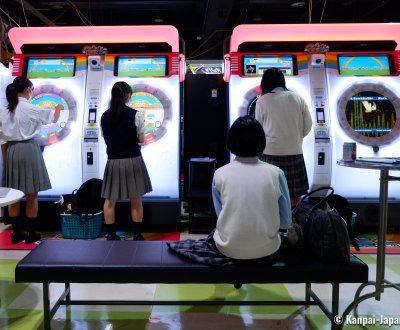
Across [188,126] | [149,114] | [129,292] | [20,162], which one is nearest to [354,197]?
[188,126]

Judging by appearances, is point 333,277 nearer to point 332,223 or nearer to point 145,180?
point 332,223

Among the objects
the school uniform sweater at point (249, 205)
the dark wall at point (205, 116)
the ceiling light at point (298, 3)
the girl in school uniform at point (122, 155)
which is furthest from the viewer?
the ceiling light at point (298, 3)

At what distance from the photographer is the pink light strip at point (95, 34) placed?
459 centimetres

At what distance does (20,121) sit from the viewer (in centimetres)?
392

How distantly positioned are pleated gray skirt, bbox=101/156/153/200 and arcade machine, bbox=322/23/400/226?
7.44ft

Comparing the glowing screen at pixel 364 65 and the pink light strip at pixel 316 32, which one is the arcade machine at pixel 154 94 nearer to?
the pink light strip at pixel 316 32

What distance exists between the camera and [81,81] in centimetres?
466

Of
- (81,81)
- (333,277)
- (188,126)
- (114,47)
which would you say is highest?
(114,47)

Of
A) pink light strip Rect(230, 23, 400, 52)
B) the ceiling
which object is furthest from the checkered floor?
the ceiling

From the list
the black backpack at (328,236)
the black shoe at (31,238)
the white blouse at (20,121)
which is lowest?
the black shoe at (31,238)

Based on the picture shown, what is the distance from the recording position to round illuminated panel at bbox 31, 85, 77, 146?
4586 mm

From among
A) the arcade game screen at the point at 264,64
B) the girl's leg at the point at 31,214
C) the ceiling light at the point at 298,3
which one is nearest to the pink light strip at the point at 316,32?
the arcade game screen at the point at 264,64

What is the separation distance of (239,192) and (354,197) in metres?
3.10

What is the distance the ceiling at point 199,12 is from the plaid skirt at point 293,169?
15.3 feet
